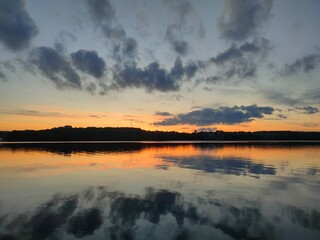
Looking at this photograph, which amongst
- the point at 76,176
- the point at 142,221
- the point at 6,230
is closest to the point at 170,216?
the point at 142,221

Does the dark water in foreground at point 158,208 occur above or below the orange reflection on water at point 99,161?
below

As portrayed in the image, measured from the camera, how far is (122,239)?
41.9 ft

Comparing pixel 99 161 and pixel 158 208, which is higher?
pixel 99 161

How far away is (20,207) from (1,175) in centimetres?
1607

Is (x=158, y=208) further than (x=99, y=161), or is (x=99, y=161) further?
(x=99, y=161)

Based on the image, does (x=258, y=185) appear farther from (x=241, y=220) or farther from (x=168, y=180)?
(x=241, y=220)

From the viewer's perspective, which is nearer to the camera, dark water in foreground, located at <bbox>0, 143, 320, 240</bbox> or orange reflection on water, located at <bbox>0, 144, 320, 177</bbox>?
dark water in foreground, located at <bbox>0, 143, 320, 240</bbox>

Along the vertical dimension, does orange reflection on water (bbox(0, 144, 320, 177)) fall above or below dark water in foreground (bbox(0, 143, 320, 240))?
above

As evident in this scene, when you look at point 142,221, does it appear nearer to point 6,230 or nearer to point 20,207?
point 6,230

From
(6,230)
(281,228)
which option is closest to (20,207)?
(6,230)

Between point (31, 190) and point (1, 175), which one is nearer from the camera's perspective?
point (31, 190)

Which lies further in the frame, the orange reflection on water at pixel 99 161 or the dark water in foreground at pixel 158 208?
the orange reflection on water at pixel 99 161

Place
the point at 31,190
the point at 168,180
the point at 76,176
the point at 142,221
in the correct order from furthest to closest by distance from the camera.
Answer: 1. the point at 76,176
2. the point at 168,180
3. the point at 31,190
4. the point at 142,221

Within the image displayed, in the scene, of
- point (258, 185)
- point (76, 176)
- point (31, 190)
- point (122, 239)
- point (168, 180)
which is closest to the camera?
point (122, 239)
